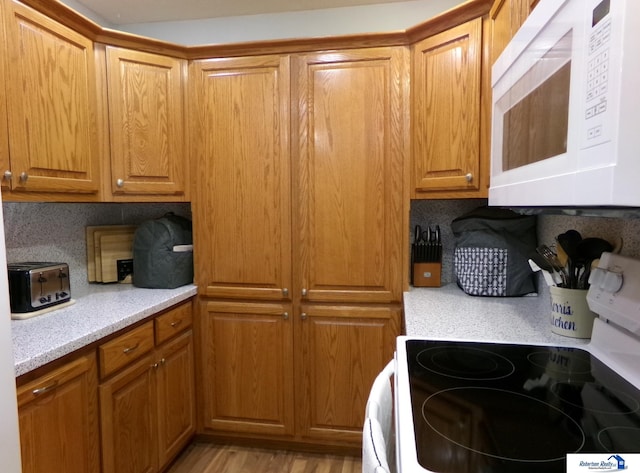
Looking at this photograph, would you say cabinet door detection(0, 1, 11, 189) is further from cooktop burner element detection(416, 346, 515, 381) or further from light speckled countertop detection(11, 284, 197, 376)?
cooktop burner element detection(416, 346, 515, 381)

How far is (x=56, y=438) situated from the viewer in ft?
4.10

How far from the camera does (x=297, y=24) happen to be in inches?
87.9

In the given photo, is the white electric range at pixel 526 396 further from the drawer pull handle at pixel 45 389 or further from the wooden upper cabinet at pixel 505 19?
the drawer pull handle at pixel 45 389

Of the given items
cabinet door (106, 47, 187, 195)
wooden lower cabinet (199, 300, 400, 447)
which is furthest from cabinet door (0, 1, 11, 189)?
wooden lower cabinet (199, 300, 400, 447)

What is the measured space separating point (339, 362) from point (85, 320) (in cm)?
115

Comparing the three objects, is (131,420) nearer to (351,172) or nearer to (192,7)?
(351,172)

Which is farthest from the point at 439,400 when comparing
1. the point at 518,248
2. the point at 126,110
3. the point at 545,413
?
the point at 126,110

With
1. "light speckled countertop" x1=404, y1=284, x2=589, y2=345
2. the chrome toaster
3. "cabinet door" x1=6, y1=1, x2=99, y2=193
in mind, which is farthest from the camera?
the chrome toaster

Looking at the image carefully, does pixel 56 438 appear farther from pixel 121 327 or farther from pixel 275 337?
pixel 275 337

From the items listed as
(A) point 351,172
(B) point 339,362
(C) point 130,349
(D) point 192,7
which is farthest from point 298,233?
(D) point 192,7

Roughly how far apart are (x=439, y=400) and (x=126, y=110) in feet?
6.02

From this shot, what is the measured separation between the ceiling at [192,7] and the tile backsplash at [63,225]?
109 cm

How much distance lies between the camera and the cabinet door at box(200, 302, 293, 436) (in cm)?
203

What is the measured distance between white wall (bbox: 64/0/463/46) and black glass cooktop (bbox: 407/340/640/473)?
70.7 inches
